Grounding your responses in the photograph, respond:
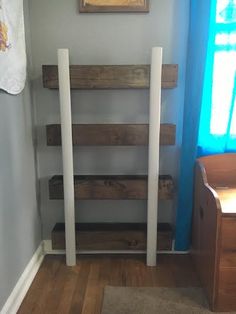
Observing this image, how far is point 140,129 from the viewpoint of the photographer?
1.96m

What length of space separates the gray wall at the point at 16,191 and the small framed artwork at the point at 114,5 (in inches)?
26.2

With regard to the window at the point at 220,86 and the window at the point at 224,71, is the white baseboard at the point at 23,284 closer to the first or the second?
the window at the point at 220,86

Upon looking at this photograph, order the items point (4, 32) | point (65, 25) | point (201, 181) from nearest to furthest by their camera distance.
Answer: point (4, 32) < point (201, 181) < point (65, 25)

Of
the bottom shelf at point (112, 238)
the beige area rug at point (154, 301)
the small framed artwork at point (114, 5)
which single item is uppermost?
the small framed artwork at point (114, 5)

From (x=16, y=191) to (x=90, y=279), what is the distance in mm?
753

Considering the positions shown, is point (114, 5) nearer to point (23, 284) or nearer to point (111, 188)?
point (111, 188)

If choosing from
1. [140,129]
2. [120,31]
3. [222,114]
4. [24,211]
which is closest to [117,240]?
[24,211]

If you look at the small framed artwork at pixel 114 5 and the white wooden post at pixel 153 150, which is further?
the small framed artwork at pixel 114 5

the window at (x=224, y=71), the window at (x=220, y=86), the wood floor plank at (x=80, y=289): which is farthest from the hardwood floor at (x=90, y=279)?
the window at (x=224, y=71)

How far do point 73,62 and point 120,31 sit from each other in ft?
1.26

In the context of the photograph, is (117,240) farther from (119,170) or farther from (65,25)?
(65,25)

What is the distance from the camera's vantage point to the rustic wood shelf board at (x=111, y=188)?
2.02 metres

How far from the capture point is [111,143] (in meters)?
1.98

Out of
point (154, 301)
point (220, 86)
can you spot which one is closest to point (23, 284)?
point (154, 301)
